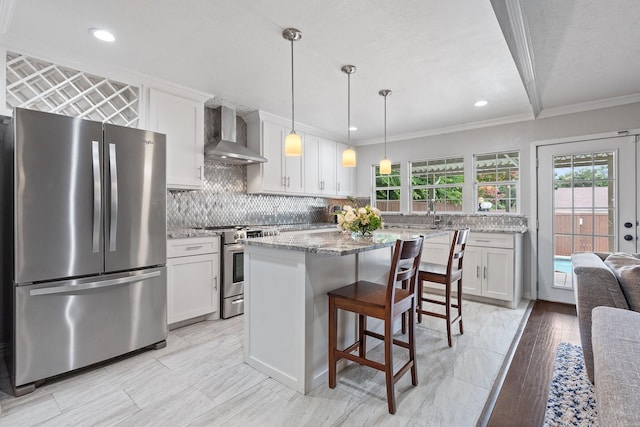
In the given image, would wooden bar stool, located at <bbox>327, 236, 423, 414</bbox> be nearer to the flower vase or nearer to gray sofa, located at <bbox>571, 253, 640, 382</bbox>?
the flower vase

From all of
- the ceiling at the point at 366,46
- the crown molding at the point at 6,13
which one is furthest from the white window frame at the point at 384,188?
the crown molding at the point at 6,13

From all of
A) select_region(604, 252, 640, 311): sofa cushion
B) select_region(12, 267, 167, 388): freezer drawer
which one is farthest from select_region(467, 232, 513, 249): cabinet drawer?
select_region(12, 267, 167, 388): freezer drawer

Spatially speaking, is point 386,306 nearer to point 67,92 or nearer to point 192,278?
point 192,278

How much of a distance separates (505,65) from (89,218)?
11.2 ft

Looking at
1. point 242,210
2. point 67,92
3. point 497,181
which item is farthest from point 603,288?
point 67,92

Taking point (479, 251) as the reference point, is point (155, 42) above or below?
above

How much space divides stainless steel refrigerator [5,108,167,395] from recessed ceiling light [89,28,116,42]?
0.63 m

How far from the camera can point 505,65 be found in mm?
2662

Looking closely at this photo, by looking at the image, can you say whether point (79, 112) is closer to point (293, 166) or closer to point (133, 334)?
point (133, 334)

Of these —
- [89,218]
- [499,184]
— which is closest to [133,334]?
[89,218]

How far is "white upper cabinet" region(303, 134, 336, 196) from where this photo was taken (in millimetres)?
4789

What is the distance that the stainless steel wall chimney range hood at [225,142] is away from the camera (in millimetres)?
3545

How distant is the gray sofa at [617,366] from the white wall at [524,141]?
277 centimetres

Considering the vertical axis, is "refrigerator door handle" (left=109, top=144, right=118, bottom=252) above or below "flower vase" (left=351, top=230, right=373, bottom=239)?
above
